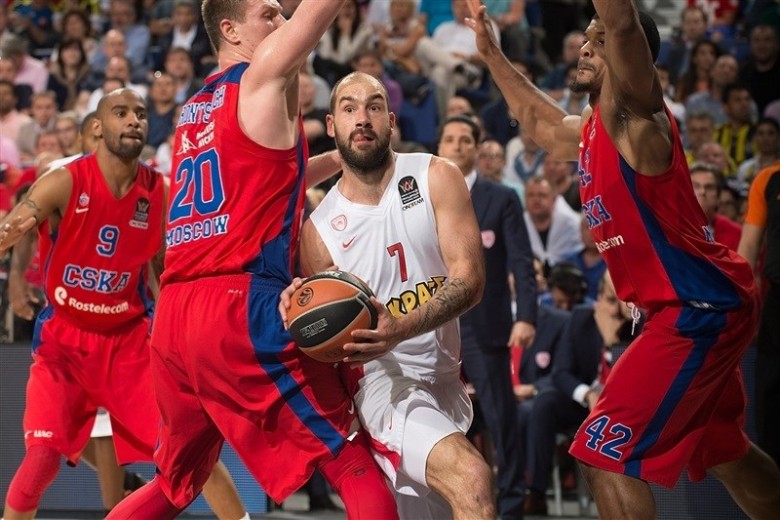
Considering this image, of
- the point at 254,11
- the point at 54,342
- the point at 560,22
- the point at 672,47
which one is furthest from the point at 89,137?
the point at 560,22

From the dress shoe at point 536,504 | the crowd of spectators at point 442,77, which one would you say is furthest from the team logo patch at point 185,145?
the crowd of spectators at point 442,77

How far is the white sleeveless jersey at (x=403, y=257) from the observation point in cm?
471

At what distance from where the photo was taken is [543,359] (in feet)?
27.1

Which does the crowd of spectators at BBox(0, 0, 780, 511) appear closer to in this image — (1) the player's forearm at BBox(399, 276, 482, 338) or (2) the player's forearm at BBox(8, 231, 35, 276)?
(2) the player's forearm at BBox(8, 231, 35, 276)

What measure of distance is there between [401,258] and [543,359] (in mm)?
3721

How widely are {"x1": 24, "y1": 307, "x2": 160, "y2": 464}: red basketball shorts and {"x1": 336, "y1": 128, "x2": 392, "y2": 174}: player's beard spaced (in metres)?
2.01

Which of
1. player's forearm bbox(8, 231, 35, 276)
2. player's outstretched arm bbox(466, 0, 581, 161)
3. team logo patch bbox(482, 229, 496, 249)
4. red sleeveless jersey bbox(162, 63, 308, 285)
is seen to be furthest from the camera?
team logo patch bbox(482, 229, 496, 249)

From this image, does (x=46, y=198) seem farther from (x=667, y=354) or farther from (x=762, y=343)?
(x=762, y=343)

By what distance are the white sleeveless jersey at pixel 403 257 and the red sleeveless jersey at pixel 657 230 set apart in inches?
25.5

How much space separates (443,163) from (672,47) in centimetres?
811

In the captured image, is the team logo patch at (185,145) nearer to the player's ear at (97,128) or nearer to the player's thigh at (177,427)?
the player's thigh at (177,427)

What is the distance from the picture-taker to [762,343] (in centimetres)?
631

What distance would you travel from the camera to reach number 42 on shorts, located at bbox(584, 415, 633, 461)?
4500 mm

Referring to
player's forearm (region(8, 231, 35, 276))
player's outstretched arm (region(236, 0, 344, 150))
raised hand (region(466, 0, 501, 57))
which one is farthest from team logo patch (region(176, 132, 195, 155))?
player's forearm (region(8, 231, 35, 276))
